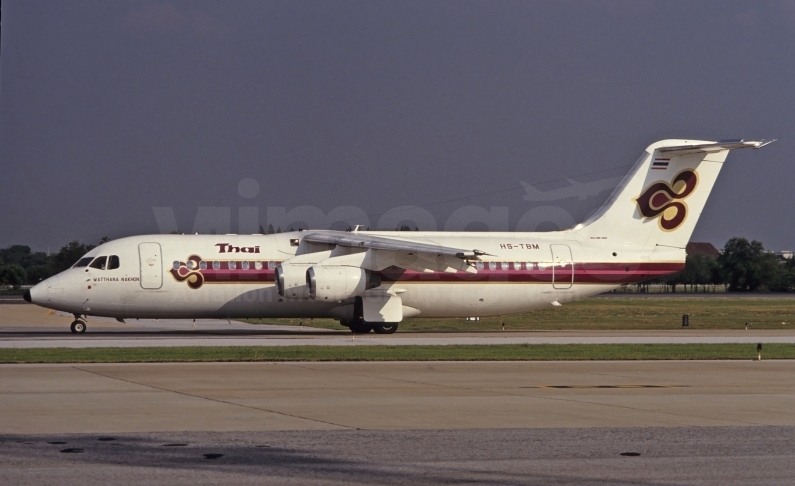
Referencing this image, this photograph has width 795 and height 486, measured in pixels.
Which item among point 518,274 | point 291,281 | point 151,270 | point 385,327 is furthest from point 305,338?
point 518,274

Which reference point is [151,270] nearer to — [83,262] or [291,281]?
[83,262]

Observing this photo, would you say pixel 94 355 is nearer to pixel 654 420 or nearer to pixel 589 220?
pixel 654 420

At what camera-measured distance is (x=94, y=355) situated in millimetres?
26156

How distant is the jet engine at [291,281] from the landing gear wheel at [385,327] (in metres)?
3.17

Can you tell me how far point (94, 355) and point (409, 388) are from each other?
1031cm

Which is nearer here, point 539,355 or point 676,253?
point 539,355

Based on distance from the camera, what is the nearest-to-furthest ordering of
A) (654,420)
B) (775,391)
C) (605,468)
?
(605,468), (654,420), (775,391)

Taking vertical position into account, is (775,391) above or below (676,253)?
below

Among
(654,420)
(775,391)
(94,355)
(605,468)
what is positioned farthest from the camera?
(94,355)

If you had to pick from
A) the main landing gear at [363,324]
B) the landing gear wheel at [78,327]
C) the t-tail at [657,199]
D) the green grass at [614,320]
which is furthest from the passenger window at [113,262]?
the t-tail at [657,199]

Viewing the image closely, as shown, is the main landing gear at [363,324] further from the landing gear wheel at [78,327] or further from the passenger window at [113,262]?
the landing gear wheel at [78,327]

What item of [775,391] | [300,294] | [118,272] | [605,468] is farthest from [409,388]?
[118,272]

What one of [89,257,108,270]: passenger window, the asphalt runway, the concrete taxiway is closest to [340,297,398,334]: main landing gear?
the concrete taxiway

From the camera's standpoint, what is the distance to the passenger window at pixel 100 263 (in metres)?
36.1
